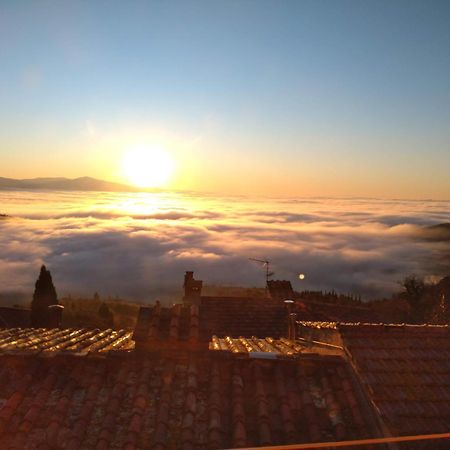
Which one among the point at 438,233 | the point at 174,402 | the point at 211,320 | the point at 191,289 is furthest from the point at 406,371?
the point at 438,233

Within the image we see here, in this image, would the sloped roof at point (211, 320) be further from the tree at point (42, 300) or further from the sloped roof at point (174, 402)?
the tree at point (42, 300)

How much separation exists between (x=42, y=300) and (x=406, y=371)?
30.4m

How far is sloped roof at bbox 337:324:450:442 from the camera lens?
17.9 feet

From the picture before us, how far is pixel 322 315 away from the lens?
A: 882 inches

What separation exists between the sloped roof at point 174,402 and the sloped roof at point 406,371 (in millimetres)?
327

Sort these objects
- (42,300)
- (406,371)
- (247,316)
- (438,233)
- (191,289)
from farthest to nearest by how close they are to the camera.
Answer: (438,233) → (42,300) → (191,289) → (247,316) → (406,371)

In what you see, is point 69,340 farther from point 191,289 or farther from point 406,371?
point 191,289

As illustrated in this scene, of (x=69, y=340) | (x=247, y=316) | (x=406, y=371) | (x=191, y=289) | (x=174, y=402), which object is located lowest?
(x=247, y=316)

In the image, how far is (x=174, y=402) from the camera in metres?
5.59

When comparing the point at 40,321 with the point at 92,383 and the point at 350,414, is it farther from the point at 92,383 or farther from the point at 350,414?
the point at 350,414

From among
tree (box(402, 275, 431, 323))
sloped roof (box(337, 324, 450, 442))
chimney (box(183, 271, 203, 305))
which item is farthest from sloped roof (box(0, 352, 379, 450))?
tree (box(402, 275, 431, 323))

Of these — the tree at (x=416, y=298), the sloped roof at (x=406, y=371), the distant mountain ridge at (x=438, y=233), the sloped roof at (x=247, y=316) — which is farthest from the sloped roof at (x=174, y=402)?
the distant mountain ridge at (x=438, y=233)

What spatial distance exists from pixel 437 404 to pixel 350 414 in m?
1.33

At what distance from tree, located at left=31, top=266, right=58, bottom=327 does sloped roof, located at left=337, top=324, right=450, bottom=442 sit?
27.0m
